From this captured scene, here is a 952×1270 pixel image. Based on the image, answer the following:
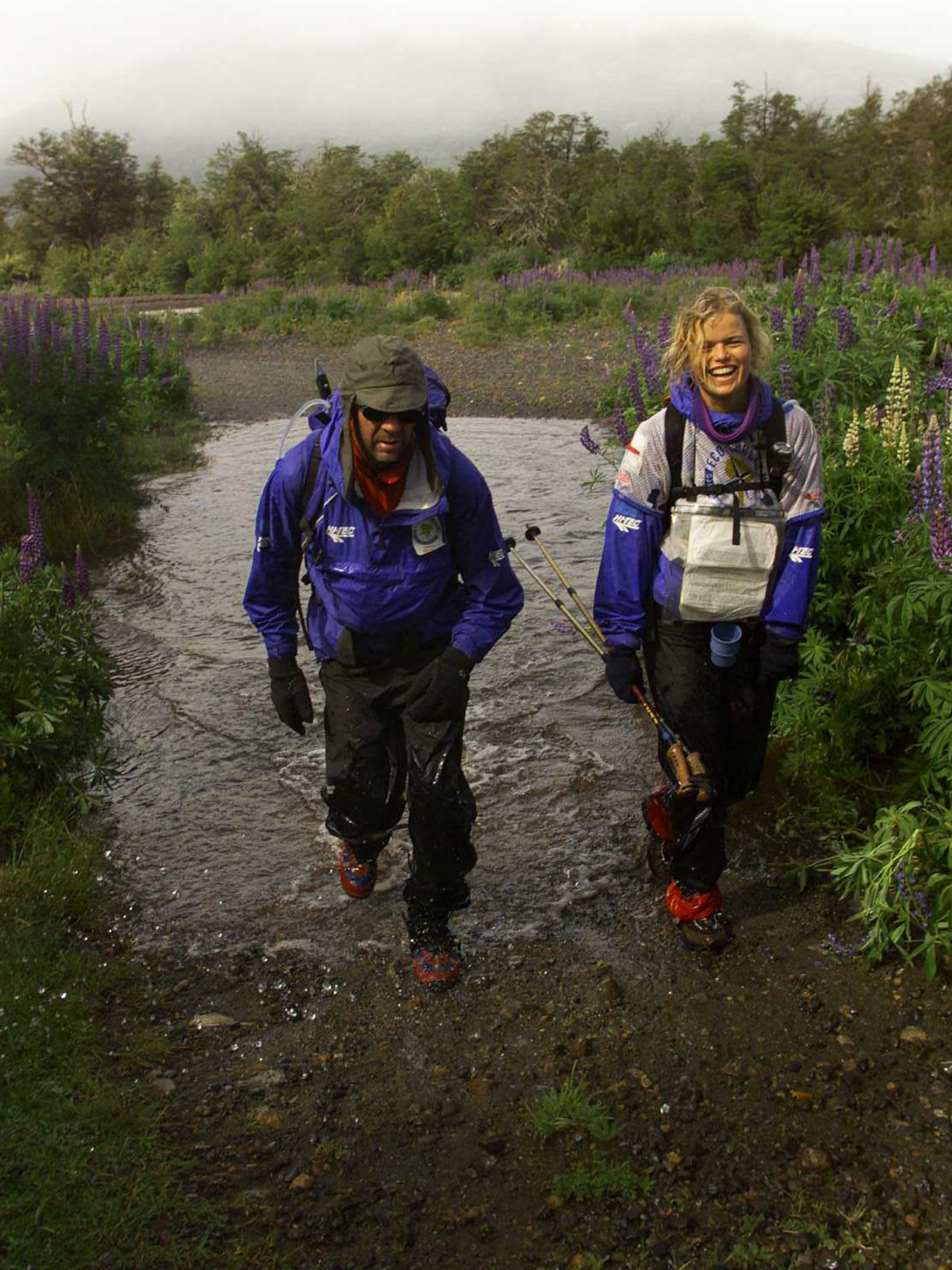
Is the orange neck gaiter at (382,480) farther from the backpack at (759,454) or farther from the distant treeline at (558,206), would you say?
the distant treeline at (558,206)

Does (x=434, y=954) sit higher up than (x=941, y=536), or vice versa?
(x=941, y=536)

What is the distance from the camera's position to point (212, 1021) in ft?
13.1

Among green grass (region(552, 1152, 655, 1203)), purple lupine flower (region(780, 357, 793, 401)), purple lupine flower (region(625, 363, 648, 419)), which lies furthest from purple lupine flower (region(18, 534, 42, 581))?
purple lupine flower (region(780, 357, 793, 401))

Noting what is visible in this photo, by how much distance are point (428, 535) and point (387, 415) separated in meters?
0.45

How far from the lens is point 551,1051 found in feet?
12.5

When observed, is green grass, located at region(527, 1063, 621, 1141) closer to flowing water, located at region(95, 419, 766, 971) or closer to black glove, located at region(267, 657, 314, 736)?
flowing water, located at region(95, 419, 766, 971)

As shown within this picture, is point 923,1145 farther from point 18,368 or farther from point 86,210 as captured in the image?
point 86,210

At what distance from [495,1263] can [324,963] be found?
158cm

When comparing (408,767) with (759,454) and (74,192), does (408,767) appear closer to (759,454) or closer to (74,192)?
(759,454)

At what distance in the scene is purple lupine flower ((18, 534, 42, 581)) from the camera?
17.9ft

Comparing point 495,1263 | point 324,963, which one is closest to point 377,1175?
point 495,1263

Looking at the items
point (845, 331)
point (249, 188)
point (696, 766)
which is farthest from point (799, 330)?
point (249, 188)

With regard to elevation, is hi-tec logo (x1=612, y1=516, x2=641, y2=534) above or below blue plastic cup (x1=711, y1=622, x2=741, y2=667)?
above

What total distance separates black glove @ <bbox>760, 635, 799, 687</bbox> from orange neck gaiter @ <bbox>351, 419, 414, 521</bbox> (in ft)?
4.38
